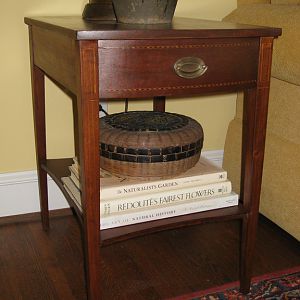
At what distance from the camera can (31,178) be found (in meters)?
1.38

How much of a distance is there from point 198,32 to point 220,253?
655 millimetres

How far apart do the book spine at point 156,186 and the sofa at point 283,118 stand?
232mm

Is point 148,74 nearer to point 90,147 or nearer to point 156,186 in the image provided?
point 90,147

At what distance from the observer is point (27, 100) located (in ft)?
4.30

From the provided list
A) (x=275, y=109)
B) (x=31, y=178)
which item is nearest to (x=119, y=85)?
(x=275, y=109)

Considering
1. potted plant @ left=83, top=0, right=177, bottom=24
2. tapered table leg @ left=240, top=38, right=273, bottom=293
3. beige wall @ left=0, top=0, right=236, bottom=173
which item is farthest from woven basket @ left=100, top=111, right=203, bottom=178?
beige wall @ left=0, top=0, right=236, bottom=173

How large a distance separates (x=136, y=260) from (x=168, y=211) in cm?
28

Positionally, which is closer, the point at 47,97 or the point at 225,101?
the point at 47,97

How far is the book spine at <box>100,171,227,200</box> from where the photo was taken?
97cm

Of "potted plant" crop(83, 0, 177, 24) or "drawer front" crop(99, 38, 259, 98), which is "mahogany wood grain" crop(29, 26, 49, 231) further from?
"drawer front" crop(99, 38, 259, 98)

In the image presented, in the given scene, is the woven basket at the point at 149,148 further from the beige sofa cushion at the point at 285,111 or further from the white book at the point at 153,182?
the beige sofa cushion at the point at 285,111

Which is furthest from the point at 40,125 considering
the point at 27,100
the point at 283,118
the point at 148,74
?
the point at 283,118

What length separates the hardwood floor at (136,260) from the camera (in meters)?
→ 1.09

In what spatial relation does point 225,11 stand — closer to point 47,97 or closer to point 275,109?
point 275,109
